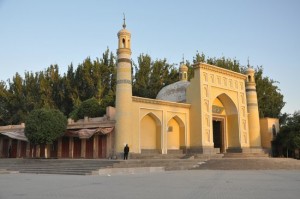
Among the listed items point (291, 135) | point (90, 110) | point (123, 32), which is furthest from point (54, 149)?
point (291, 135)

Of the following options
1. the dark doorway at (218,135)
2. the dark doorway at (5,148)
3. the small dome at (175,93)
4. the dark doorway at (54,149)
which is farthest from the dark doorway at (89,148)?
the dark doorway at (218,135)

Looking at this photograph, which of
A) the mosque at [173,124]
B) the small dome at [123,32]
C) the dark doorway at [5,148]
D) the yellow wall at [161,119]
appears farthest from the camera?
the dark doorway at [5,148]

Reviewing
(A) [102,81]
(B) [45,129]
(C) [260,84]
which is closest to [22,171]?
(B) [45,129]

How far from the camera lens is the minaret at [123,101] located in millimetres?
19828

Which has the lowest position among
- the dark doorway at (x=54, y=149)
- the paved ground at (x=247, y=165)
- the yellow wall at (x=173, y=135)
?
the paved ground at (x=247, y=165)

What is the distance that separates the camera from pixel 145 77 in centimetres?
3631

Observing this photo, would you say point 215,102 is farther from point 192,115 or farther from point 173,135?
point 173,135

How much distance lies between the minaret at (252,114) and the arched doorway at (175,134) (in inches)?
275

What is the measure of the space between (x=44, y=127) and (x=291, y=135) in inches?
795

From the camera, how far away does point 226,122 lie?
2795 cm

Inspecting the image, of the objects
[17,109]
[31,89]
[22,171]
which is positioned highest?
[31,89]

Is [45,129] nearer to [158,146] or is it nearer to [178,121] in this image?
[158,146]

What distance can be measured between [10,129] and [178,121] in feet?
49.4

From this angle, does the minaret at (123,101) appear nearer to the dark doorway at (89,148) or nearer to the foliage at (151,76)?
the dark doorway at (89,148)
